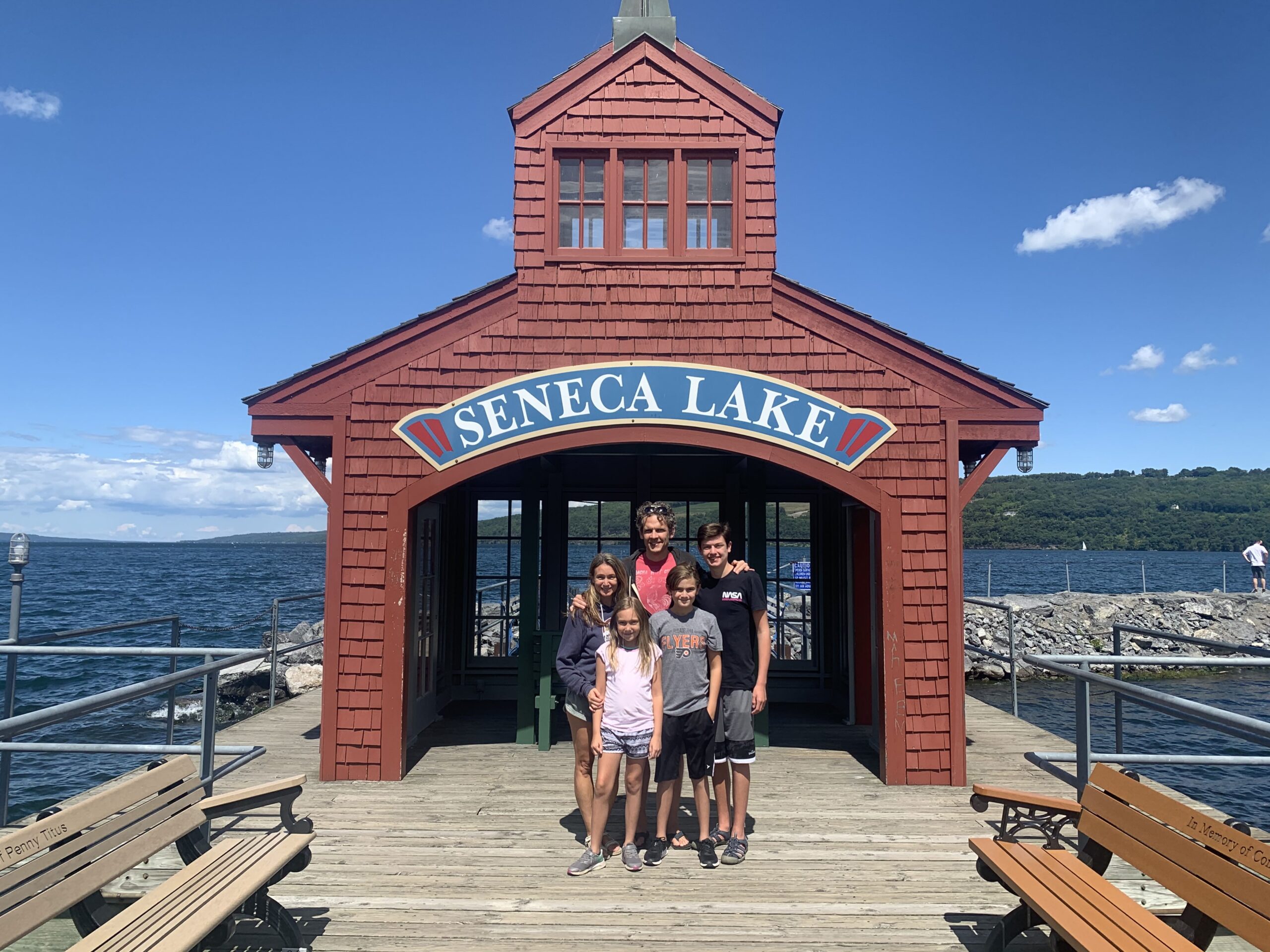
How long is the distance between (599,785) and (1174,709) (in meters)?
2.78

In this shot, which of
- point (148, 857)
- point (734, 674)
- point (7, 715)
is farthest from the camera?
point (7, 715)

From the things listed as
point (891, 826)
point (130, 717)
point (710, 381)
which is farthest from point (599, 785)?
point (130, 717)

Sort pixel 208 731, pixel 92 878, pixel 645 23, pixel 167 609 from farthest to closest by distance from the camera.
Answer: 1. pixel 167 609
2. pixel 645 23
3. pixel 208 731
4. pixel 92 878

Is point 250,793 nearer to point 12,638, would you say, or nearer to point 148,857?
point 148,857

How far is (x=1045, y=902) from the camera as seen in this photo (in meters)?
2.99

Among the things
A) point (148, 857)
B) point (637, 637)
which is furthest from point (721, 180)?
point (148, 857)

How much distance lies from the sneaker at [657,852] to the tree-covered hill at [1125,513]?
12820cm

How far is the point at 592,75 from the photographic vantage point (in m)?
6.85

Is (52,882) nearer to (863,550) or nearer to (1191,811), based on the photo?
(1191,811)

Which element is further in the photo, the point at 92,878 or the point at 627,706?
the point at 627,706

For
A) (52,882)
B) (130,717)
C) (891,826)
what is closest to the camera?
(52,882)

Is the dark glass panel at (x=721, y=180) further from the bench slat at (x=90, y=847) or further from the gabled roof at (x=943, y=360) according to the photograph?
the bench slat at (x=90, y=847)

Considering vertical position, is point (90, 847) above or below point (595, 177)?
below

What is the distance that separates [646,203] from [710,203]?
54 cm
